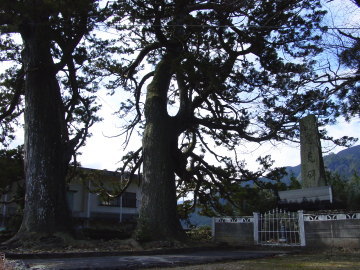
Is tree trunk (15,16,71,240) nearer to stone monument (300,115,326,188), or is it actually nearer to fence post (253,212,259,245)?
fence post (253,212,259,245)

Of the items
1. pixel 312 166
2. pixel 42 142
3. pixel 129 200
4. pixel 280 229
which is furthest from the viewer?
pixel 129 200

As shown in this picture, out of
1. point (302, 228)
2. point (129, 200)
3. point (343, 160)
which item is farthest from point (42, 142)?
point (129, 200)

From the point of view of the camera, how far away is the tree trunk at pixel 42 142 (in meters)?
10.3

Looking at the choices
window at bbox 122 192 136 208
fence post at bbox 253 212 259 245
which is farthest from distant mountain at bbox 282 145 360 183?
window at bbox 122 192 136 208

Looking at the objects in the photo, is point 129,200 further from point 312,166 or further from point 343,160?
point 343,160

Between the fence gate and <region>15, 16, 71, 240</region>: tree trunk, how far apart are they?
5931 millimetres

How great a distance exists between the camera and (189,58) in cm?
1047

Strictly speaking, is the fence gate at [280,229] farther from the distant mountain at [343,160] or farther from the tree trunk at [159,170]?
the tree trunk at [159,170]

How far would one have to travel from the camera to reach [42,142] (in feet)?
35.8

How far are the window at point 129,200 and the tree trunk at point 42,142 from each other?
15862 millimetres

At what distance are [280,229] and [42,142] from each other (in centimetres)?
751

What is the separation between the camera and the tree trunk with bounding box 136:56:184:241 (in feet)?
36.7

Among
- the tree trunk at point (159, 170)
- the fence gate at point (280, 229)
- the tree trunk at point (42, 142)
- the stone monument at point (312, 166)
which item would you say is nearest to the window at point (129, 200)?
the stone monument at point (312, 166)

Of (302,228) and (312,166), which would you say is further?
(312,166)
